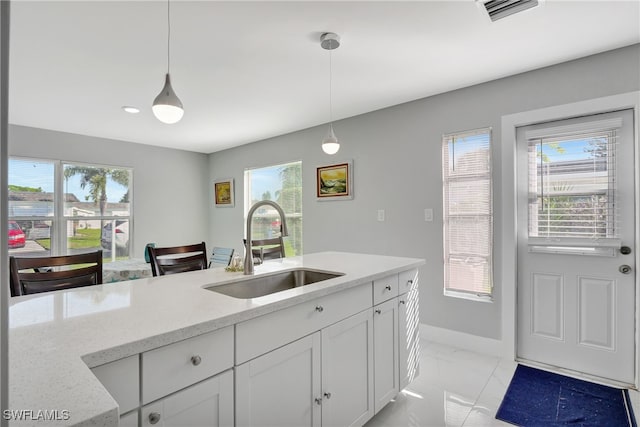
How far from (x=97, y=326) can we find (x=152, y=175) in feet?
15.3

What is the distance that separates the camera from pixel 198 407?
1.02 m

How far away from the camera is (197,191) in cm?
574

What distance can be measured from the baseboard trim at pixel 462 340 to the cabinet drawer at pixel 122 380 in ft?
9.27

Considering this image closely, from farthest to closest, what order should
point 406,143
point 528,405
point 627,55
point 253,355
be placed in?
point 406,143 < point 627,55 < point 528,405 < point 253,355

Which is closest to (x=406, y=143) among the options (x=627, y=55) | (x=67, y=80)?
(x=627, y=55)

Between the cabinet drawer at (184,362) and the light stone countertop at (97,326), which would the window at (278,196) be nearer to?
the light stone countertop at (97,326)

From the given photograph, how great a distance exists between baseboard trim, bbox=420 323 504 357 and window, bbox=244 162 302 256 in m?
1.98

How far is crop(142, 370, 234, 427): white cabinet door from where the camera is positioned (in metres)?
0.93

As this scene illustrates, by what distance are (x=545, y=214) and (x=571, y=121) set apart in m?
0.74

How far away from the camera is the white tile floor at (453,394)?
1949mm

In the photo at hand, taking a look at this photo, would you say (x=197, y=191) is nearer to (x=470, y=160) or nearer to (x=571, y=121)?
(x=470, y=160)

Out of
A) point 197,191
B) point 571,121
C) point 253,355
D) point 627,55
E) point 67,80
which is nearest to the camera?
point 253,355

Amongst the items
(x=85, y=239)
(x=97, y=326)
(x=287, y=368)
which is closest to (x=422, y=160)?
(x=287, y=368)

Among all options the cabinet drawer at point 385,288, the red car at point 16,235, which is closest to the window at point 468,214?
the cabinet drawer at point 385,288
